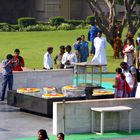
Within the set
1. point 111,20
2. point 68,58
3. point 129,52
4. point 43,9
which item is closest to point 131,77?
point 68,58

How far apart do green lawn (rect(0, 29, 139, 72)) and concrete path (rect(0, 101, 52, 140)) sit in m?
10.1

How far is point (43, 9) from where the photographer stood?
65188 millimetres

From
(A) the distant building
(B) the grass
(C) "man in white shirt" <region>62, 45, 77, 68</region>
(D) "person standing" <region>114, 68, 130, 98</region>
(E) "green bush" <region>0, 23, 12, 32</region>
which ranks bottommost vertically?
(B) the grass

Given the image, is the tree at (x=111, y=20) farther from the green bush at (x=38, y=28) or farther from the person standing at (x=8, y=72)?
the green bush at (x=38, y=28)

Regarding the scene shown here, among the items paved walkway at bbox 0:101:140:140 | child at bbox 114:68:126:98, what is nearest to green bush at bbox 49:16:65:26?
paved walkway at bbox 0:101:140:140

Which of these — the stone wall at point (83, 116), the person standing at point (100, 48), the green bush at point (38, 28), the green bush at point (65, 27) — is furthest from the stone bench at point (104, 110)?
the green bush at point (65, 27)

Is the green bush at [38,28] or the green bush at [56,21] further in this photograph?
the green bush at [56,21]

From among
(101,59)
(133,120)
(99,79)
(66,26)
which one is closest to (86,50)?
(101,59)

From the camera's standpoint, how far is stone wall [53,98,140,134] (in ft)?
55.9

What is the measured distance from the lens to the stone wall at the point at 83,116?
1705 cm

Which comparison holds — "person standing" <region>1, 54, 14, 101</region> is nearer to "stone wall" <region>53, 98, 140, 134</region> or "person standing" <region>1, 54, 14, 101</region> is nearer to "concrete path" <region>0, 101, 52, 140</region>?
"concrete path" <region>0, 101, 52, 140</region>

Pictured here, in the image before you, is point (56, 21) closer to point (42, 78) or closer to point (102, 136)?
point (42, 78)

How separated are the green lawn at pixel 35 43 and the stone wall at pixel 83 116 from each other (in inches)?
464

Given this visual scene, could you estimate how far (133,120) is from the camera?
17.8 m
